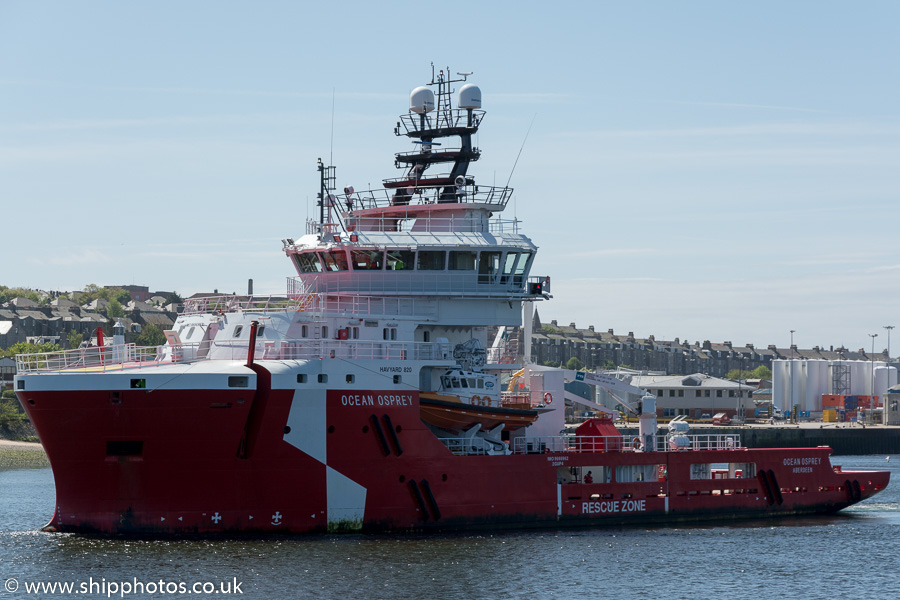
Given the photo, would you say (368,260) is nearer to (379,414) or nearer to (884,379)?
(379,414)

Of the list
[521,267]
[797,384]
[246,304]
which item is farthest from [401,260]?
[797,384]

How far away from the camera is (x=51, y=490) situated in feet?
167

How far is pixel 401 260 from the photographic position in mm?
37281

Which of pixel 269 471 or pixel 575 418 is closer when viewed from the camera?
pixel 269 471

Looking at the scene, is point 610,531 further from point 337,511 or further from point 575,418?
point 575,418

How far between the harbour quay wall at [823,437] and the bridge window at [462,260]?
54.9 metres

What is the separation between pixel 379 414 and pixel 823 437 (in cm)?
7121

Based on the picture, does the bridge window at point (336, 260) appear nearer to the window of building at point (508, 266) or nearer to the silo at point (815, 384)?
the window of building at point (508, 266)

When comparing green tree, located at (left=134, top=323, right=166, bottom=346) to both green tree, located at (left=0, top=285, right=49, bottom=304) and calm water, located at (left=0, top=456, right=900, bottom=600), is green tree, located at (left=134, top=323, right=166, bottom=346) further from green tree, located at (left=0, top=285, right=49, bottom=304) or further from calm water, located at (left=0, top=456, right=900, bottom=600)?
calm water, located at (left=0, top=456, right=900, bottom=600)

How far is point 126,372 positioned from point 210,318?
13.2ft

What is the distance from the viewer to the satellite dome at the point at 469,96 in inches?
1590

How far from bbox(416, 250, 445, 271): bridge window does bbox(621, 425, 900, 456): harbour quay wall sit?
55425mm

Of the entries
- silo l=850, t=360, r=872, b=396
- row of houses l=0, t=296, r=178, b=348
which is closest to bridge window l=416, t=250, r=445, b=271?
row of houses l=0, t=296, r=178, b=348

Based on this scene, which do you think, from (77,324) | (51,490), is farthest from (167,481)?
(77,324)
